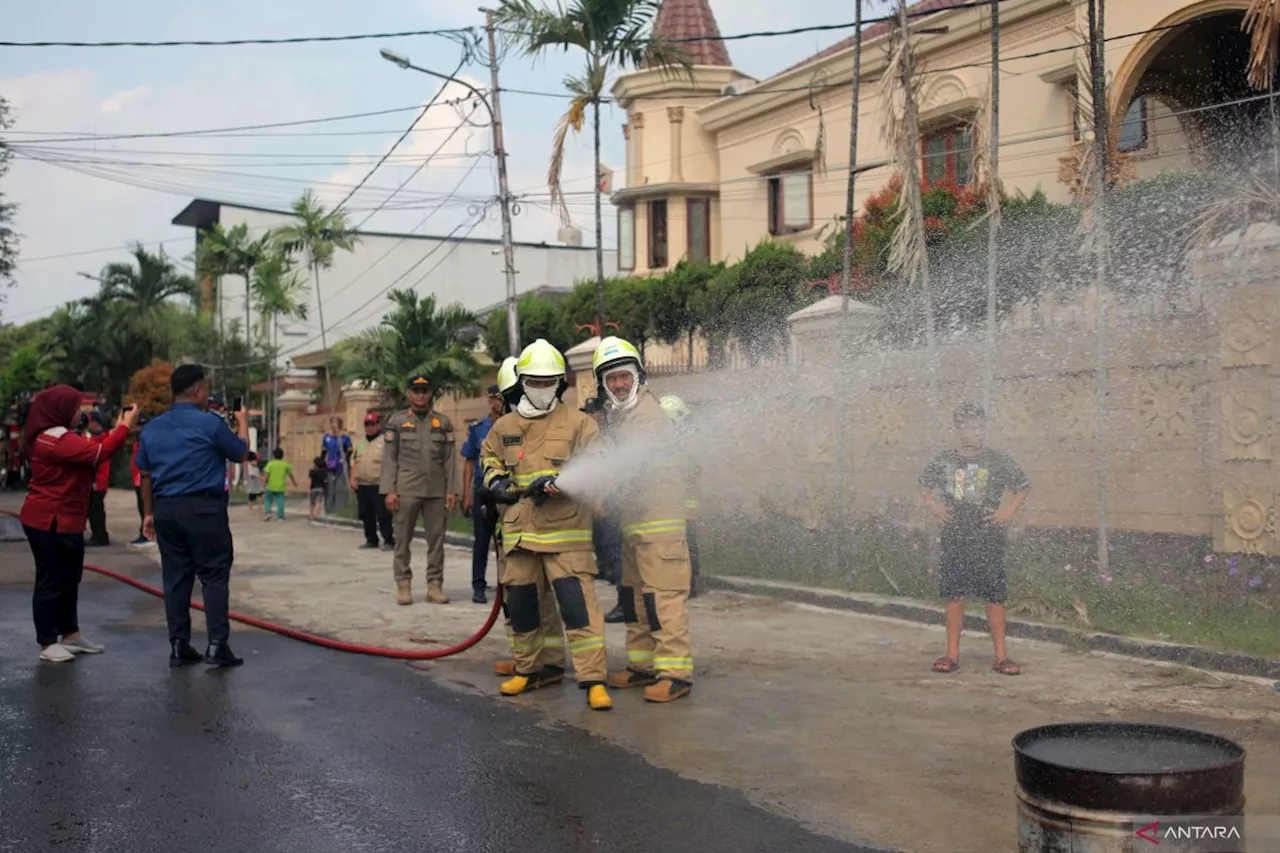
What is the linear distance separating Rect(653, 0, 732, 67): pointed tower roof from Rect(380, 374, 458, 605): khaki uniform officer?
21.9m

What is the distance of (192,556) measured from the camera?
8.20 metres

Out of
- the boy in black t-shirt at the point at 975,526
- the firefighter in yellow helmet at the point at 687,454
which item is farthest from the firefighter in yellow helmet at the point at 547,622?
the boy in black t-shirt at the point at 975,526


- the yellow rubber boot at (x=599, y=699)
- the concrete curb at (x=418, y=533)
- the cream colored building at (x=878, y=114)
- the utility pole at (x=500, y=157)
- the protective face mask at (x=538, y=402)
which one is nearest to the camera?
the yellow rubber boot at (x=599, y=699)

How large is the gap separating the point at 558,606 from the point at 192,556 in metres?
2.41

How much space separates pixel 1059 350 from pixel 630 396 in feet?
19.8

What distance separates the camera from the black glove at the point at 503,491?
7168 millimetres

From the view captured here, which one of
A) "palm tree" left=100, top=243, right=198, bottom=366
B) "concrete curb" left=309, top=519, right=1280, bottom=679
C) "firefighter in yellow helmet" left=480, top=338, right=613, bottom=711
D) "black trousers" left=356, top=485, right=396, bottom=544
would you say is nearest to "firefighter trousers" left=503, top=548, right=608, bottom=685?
"firefighter in yellow helmet" left=480, top=338, right=613, bottom=711

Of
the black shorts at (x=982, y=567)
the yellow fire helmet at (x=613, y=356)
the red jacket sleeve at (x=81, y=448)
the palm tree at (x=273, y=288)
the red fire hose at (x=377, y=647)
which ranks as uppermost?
the palm tree at (x=273, y=288)

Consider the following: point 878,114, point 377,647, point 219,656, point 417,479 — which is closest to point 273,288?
point 878,114

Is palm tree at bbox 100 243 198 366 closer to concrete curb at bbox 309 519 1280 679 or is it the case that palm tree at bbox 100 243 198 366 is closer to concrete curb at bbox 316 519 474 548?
concrete curb at bbox 316 519 474 548

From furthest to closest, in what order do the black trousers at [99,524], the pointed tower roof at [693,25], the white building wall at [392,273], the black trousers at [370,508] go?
1. the white building wall at [392,273]
2. the pointed tower roof at [693,25]
3. the black trousers at [99,524]
4. the black trousers at [370,508]

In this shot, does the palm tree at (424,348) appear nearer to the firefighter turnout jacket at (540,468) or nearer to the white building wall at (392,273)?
the firefighter turnout jacket at (540,468)

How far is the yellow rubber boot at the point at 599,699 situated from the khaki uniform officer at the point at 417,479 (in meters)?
4.58

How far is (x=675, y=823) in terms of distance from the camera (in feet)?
16.3
